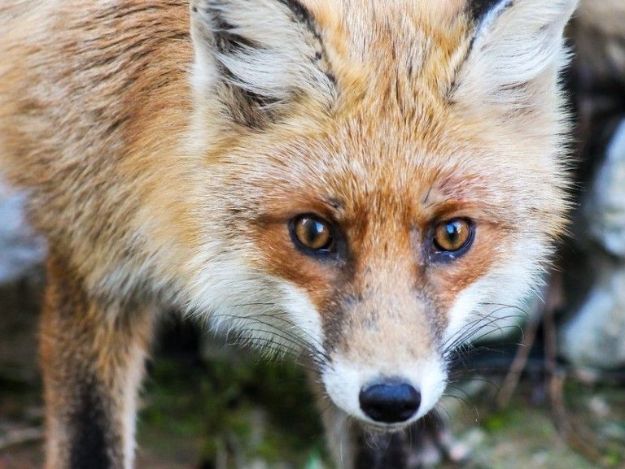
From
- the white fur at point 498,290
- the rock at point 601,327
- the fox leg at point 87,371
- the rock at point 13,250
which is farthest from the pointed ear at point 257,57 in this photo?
the rock at point 601,327

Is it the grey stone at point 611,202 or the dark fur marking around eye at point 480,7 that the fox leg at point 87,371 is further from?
the grey stone at point 611,202

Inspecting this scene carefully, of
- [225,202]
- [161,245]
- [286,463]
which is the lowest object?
[286,463]

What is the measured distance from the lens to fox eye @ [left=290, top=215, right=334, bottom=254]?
3484 millimetres

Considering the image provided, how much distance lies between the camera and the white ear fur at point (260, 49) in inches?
134

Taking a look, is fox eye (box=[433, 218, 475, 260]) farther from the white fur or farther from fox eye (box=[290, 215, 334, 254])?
fox eye (box=[290, 215, 334, 254])

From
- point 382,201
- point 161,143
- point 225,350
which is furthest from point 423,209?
point 225,350

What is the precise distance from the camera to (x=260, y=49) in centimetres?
355

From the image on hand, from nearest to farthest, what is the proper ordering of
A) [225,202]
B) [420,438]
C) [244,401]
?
[225,202] → [420,438] → [244,401]

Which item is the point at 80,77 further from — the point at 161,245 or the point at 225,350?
the point at 225,350

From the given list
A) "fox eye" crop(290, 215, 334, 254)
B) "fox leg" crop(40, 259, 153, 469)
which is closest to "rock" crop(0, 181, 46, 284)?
"fox leg" crop(40, 259, 153, 469)

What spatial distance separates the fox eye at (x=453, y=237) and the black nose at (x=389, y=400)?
1.89ft

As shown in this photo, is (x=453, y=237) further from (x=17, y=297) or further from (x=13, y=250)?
(x=17, y=297)

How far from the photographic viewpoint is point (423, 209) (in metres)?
3.45

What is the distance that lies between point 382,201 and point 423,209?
0.50 ft
